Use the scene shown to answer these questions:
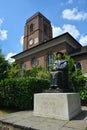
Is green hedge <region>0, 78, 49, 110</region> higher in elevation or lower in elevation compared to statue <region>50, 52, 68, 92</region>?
lower

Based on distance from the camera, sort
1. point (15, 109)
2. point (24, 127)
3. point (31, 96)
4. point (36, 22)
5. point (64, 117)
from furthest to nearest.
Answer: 1. point (36, 22)
2. point (15, 109)
3. point (31, 96)
4. point (64, 117)
5. point (24, 127)

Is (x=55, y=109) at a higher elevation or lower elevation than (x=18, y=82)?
lower

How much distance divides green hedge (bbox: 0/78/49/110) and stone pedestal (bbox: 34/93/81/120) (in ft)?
7.15

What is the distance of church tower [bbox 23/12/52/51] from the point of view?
127ft

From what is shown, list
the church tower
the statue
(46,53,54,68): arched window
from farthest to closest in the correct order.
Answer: the church tower
(46,53,54,68): arched window
the statue

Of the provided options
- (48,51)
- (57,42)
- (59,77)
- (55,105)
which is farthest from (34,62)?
(55,105)

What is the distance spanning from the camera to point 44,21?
42875 millimetres

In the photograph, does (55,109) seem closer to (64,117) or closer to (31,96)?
(64,117)

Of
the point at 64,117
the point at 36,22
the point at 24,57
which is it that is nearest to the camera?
the point at 64,117

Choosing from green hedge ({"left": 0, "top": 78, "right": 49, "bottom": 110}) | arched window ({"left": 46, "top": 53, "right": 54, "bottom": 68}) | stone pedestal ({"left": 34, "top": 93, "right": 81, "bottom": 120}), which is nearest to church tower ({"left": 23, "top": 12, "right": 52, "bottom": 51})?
arched window ({"left": 46, "top": 53, "right": 54, "bottom": 68})

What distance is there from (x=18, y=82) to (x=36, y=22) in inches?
1351

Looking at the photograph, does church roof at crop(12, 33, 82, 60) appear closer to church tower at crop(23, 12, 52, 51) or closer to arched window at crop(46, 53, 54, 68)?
arched window at crop(46, 53, 54, 68)

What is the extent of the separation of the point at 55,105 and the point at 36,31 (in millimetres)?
35020

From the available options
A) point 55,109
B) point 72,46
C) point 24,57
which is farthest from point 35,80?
point 24,57
